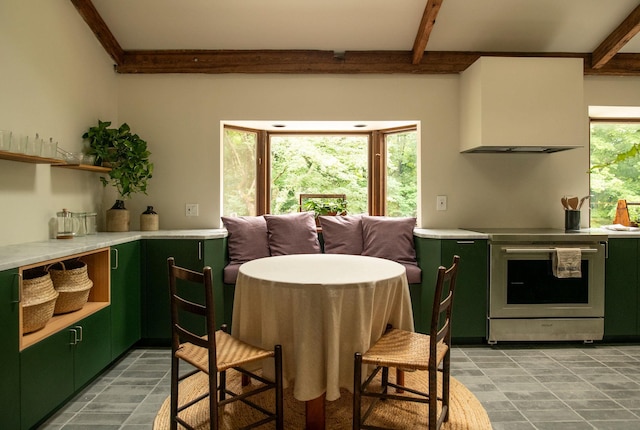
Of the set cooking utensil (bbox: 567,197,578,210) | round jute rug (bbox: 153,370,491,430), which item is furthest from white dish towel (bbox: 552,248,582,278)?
round jute rug (bbox: 153,370,491,430)

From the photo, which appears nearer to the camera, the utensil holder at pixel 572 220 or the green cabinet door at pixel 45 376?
the green cabinet door at pixel 45 376

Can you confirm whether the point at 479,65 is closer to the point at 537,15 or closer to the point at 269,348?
the point at 537,15

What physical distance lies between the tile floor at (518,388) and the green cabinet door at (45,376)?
13 cm

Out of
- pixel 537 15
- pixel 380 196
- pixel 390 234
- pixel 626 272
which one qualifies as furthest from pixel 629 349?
pixel 537 15

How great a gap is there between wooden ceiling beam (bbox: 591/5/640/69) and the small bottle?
4.16m

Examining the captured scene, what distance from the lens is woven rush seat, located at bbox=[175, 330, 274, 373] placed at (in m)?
1.82

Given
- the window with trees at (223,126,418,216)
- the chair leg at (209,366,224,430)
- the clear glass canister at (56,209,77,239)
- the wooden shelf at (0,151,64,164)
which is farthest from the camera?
the window with trees at (223,126,418,216)

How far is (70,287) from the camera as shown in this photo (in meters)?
2.53

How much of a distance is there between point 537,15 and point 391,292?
282 cm

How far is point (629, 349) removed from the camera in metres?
3.40

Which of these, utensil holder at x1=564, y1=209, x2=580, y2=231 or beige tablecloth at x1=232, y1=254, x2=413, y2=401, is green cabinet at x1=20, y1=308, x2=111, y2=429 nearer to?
beige tablecloth at x1=232, y1=254, x2=413, y2=401

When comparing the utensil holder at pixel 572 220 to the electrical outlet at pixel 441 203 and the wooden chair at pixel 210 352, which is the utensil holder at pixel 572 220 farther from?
the wooden chair at pixel 210 352

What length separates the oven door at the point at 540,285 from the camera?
334 cm

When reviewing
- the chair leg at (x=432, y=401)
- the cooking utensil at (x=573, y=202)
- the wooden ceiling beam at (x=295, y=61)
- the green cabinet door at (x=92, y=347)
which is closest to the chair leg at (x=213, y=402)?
the chair leg at (x=432, y=401)
